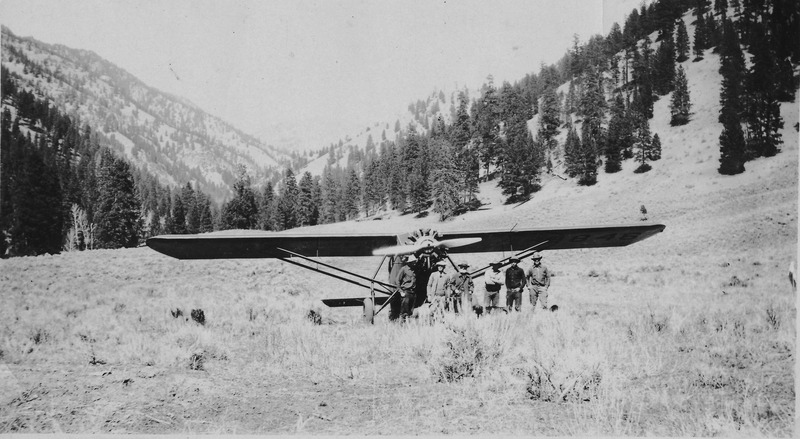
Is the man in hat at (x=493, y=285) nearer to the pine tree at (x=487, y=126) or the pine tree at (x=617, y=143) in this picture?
the pine tree at (x=617, y=143)

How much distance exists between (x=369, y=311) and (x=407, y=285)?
1297 millimetres

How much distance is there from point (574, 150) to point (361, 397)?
67.6 metres

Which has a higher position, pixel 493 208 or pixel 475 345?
pixel 493 208

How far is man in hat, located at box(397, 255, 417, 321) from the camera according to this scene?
9.59 m

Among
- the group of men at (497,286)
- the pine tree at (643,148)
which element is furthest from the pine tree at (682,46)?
the group of men at (497,286)

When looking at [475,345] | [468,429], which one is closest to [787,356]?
[475,345]

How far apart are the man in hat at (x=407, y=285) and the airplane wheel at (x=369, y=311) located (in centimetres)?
78

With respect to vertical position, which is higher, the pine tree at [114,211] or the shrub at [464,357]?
the pine tree at [114,211]

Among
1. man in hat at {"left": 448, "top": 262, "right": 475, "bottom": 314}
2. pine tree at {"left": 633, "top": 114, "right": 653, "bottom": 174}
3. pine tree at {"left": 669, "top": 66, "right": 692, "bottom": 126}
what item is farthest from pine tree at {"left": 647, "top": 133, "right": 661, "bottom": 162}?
man in hat at {"left": 448, "top": 262, "right": 475, "bottom": 314}

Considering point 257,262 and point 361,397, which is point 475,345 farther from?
point 257,262

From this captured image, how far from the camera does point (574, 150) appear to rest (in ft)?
209

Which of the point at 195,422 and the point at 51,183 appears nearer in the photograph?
the point at 195,422

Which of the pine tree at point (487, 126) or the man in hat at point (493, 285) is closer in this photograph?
the man in hat at point (493, 285)

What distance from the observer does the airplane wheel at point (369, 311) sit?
9.93 m
